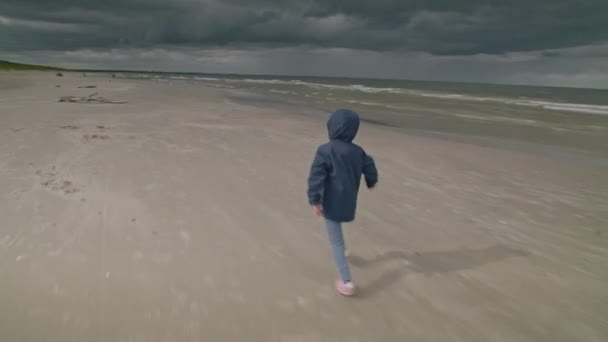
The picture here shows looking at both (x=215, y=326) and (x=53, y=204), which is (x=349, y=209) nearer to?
(x=215, y=326)

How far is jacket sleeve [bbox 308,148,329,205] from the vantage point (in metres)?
2.89

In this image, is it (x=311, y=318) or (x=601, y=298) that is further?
(x=601, y=298)

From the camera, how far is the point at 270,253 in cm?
381

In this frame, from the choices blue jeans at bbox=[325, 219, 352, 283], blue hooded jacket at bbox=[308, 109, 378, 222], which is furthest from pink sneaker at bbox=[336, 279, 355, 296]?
blue hooded jacket at bbox=[308, 109, 378, 222]

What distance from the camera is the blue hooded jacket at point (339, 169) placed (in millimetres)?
2861

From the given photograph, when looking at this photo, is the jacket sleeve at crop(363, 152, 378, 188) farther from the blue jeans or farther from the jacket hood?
the blue jeans

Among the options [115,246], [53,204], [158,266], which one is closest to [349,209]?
[158,266]

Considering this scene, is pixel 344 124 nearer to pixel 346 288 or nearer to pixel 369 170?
pixel 369 170

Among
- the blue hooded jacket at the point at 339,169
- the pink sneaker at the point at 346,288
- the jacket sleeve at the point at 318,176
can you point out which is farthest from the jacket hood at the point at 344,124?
the pink sneaker at the point at 346,288

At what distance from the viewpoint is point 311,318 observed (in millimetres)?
2848

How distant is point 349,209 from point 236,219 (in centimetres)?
218

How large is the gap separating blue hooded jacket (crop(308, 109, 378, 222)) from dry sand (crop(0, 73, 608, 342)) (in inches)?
37.3

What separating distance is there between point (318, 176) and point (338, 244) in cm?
74

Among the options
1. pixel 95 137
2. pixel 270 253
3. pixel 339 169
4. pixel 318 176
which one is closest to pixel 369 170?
pixel 339 169
